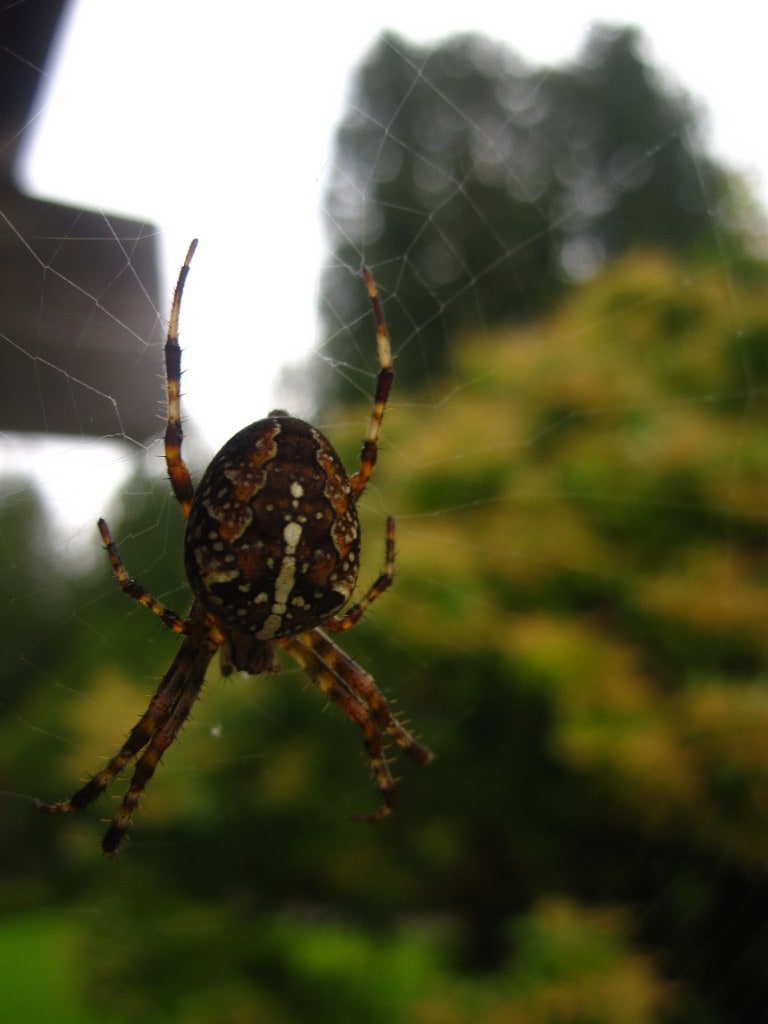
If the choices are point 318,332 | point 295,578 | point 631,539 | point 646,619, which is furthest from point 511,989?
point 318,332

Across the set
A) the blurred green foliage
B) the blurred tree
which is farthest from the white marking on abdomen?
the blurred tree

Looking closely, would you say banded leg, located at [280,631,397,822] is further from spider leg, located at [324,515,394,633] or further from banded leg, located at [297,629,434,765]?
spider leg, located at [324,515,394,633]

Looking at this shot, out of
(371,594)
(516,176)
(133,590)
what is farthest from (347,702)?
(516,176)

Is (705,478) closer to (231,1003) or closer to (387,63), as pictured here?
(231,1003)

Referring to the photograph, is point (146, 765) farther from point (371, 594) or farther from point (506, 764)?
point (506, 764)

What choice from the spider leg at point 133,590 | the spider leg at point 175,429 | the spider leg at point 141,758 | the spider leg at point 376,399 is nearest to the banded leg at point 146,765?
the spider leg at point 141,758

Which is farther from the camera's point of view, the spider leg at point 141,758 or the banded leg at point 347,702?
the banded leg at point 347,702

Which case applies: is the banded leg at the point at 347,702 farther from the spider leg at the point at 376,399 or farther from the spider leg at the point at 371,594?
the spider leg at the point at 376,399

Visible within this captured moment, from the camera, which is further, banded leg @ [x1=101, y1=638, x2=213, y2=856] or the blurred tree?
the blurred tree
